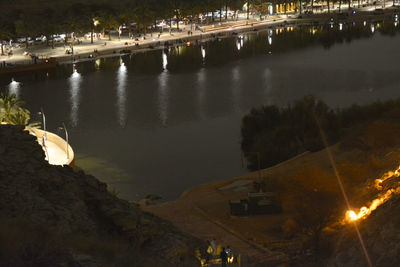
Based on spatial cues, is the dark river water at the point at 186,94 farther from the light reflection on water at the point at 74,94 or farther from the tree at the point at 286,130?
the tree at the point at 286,130

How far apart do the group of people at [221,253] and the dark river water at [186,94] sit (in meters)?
12.0

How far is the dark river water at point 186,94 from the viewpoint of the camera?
101 ft

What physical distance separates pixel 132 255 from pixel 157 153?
21.8 metres

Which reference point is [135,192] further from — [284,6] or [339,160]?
[284,6]

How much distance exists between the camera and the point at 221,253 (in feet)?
42.3

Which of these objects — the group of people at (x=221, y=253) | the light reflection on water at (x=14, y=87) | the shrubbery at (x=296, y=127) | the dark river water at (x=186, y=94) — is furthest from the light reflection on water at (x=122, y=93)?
the group of people at (x=221, y=253)

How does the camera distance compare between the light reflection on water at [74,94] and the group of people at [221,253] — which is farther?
the light reflection on water at [74,94]

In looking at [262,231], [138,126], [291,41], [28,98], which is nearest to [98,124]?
[138,126]

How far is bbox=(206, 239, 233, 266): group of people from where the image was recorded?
12750 millimetres

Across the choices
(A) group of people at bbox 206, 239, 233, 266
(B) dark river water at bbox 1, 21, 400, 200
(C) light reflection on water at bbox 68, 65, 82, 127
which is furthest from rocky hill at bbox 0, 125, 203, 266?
(C) light reflection on water at bbox 68, 65, 82, 127

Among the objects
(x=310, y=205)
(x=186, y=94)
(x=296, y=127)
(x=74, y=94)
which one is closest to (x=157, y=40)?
(x=74, y=94)

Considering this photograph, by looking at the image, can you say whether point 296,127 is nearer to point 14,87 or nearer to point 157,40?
point 14,87

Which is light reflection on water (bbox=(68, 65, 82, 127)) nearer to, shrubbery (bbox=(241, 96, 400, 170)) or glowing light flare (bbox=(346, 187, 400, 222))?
shrubbery (bbox=(241, 96, 400, 170))

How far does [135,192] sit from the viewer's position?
2694cm
